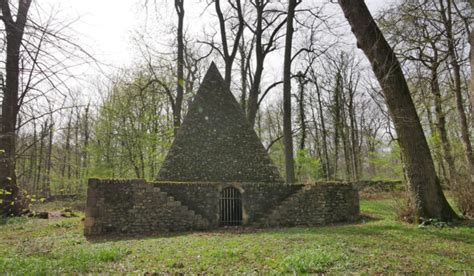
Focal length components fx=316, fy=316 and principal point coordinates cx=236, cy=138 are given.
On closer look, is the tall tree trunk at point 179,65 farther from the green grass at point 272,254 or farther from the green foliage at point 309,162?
the green grass at point 272,254

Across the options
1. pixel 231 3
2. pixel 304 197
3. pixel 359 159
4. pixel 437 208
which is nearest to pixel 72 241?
pixel 304 197

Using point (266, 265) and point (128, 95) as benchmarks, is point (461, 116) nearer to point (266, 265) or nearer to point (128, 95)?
point (266, 265)

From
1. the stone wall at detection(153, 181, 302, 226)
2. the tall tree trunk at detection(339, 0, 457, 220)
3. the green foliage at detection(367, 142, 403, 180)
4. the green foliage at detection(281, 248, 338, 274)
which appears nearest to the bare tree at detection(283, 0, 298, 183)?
the stone wall at detection(153, 181, 302, 226)

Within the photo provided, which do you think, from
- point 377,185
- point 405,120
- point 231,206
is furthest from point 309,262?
point 377,185

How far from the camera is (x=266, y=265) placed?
578 centimetres

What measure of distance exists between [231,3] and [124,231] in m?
16.6

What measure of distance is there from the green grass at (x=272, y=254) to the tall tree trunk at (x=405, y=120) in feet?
2.77

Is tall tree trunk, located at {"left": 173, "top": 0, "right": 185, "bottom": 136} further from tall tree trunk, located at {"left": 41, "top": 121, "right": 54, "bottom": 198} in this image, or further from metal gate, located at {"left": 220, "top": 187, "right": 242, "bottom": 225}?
metal gate, located at {"left": 220, "top": 187, "right": 242, "bottom": 225}

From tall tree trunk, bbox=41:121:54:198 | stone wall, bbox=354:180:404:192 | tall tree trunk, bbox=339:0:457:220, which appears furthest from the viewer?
stone wall, bbox=354:180:404:192

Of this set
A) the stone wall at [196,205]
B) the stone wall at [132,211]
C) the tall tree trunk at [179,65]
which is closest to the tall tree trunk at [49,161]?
the stone wall at [132,211]

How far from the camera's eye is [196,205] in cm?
1220

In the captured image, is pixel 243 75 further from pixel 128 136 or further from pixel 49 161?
pixel 49 161

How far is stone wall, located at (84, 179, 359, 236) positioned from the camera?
10.9 m

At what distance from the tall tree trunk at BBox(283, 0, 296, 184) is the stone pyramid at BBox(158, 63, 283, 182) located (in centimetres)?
83
